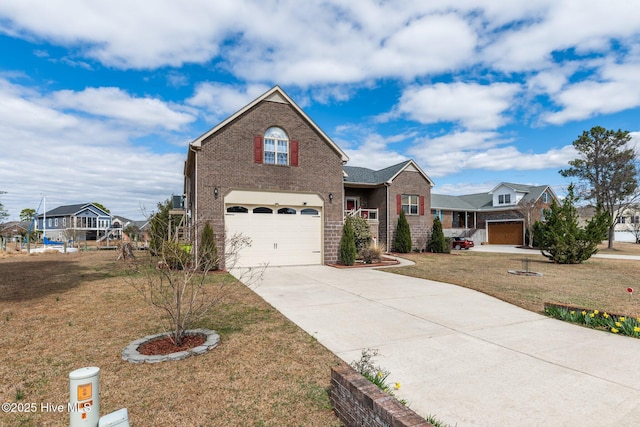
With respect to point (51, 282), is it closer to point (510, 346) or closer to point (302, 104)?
point (302, 104)

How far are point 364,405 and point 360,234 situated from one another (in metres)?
15.3

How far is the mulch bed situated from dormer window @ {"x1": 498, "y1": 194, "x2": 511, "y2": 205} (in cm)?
3588

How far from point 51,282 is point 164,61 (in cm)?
833

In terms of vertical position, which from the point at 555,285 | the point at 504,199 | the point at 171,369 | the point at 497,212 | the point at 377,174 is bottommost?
the point at 555,285

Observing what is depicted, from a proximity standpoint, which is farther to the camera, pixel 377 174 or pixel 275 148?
pixel 377 174

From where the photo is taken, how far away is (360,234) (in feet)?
59.6

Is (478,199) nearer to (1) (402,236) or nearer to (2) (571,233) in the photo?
(1) (402,236)

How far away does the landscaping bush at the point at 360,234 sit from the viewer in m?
18.2

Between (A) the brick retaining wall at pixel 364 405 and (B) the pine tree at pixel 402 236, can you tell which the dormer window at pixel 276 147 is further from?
(A) the brick retaining wall at pixel 364 405

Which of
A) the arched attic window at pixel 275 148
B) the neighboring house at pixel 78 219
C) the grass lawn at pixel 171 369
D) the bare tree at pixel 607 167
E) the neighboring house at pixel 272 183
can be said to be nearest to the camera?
the grass lawn at pixel 171 369

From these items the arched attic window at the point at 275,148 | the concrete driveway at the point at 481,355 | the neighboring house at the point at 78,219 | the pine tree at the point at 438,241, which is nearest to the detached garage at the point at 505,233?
the pine tree at the point at 438,241

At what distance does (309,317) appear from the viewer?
6.83m

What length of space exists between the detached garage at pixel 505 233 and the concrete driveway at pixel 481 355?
29.0 m

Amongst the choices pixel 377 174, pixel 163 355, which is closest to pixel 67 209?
pixel 377 174
